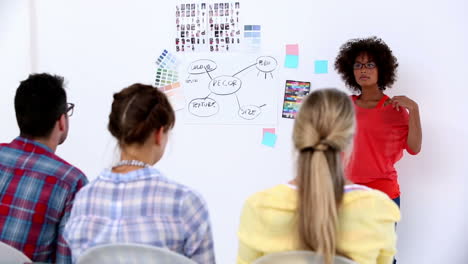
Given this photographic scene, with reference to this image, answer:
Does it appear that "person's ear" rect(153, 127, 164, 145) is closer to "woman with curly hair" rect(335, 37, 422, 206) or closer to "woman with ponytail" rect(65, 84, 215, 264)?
"woman with ponytail" rect(65, 84, 215, 264)

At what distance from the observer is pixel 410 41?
2.42 metres

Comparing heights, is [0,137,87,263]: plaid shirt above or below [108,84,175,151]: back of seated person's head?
below

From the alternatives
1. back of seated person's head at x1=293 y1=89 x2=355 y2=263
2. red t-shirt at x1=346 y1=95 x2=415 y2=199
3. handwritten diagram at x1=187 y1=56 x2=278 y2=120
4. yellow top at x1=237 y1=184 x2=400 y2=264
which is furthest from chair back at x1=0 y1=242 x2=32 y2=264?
handwritten diagram at x1=187 y1=56 x2=278 y2=120

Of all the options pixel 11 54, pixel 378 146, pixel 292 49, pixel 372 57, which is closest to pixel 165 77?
pixel 292 49

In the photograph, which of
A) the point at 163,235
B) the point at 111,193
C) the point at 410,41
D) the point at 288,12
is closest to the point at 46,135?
the point at 111,193

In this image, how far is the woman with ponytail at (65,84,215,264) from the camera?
1.20 metres

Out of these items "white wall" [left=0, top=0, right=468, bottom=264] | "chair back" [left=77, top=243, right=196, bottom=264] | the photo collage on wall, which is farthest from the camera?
the photo collage on wall

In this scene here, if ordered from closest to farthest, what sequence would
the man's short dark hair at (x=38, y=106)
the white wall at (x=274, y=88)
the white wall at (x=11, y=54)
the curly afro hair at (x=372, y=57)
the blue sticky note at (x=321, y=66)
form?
the man's short dark hair at (x=38, y=106), the curly afro hair at (x=372, y=57), the white wall at (x=274, y=88), the blue sticky note at (x=321, y=66), the white wall at (x=11, y=54)

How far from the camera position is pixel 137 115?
4.26ft

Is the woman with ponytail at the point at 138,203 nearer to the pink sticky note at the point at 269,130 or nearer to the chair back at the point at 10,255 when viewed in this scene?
the chair back at the point at 10,255

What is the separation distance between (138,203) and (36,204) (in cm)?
39

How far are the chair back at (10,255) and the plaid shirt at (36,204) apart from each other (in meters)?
0.20

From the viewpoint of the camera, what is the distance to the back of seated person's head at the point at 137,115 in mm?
1297

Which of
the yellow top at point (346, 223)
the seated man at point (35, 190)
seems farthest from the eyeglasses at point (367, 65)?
the seated man at point (35, 190)
